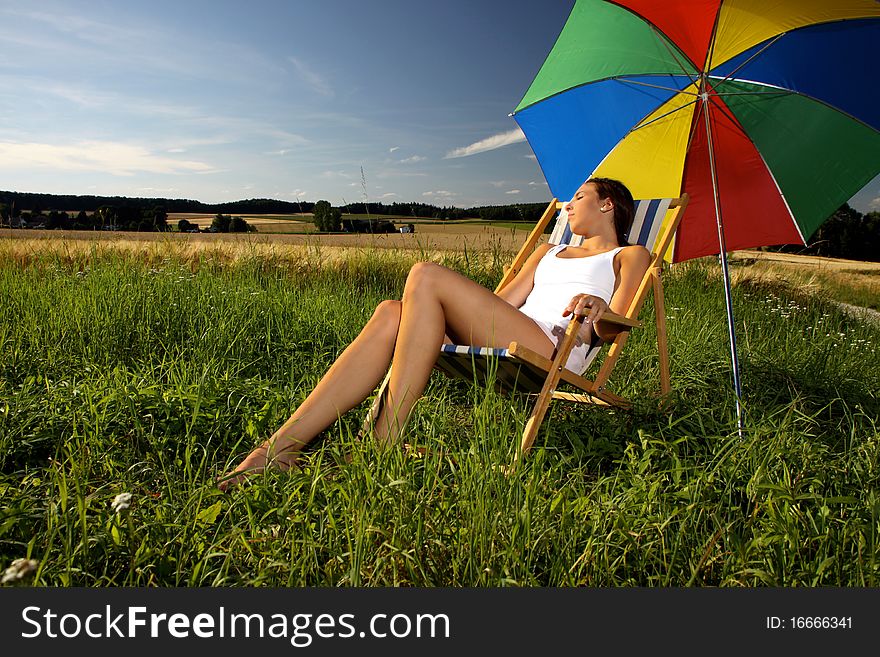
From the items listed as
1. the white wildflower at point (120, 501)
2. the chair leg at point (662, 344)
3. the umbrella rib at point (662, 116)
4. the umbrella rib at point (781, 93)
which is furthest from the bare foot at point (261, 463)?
the umbrella rib at point (781, 93)

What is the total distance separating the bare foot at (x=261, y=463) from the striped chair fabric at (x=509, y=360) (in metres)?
0.73

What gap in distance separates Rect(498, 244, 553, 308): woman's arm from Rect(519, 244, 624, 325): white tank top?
9cm

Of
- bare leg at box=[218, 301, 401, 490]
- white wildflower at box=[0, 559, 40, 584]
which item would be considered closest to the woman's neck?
bare leg at box=[218, 301, 401, 490]

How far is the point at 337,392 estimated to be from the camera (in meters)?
2.68

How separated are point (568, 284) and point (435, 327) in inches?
37.8

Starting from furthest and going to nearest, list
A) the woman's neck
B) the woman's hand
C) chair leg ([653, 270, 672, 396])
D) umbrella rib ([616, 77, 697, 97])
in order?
the woman's neck → umbrella rib ([616, 77, 697, 97]) → chair leg ([653, 270, 672, 396]) → the woman's hand

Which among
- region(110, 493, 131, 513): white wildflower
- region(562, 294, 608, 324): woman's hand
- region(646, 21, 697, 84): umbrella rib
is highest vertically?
region(646, 21, 697, 84): umbrella rib

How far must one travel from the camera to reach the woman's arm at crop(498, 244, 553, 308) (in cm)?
361

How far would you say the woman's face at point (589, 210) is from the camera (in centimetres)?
359

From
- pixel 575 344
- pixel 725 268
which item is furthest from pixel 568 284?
pixel 725 268

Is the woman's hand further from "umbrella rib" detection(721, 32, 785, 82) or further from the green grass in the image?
"umbrella rib" detection(721, 32, 785, 82)

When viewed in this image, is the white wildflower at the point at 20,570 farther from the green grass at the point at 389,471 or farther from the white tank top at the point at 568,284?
the white tank top at the point at 568,284

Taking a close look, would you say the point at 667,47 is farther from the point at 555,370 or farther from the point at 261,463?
the point at 261,463

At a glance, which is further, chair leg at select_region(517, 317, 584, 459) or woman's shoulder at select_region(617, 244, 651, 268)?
woman's shoulder at select_region(617, 244, 651, 268)
